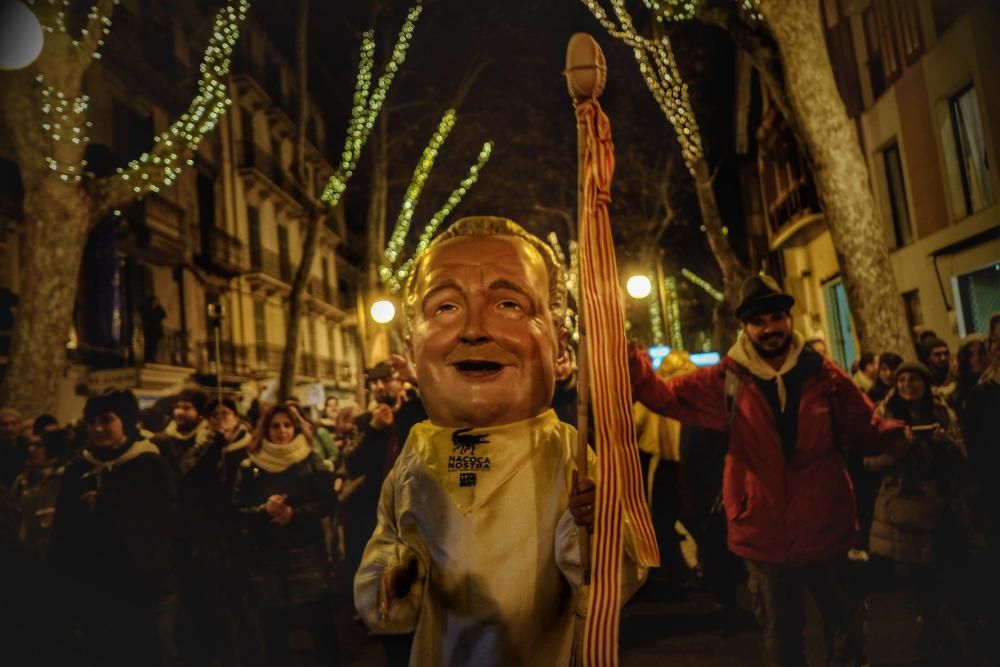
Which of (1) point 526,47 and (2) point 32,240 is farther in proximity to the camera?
(1) point 526,47

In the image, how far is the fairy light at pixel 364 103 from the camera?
720cm

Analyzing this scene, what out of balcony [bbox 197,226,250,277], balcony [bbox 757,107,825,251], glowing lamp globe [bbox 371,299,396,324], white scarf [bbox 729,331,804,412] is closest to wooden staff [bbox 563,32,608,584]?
white scarf [bbox 729,331,804,412]

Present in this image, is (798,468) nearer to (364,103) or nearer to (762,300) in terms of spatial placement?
(762,300)

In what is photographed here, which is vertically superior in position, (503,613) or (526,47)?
(526,47)

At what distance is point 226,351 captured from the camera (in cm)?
729

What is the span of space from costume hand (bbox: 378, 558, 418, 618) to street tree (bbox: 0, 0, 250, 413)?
440cm

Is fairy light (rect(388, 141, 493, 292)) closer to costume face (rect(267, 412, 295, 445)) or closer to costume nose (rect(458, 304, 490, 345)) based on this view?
costume face (rect(267, 412, 295, 445))

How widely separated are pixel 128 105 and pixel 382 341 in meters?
3.72

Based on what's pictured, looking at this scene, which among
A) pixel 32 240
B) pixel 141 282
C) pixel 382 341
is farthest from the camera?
pixel 382 341

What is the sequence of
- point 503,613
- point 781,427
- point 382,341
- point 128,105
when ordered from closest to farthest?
1. point 503,613
2. point 781,427
3. point 128,105
4. point 382,341

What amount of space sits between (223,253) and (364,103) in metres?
2.05

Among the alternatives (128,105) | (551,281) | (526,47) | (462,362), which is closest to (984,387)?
(551,281)

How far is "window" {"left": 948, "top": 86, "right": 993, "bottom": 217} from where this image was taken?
4930 millimetres

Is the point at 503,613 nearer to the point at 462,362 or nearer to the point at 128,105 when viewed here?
the point at 462,362
